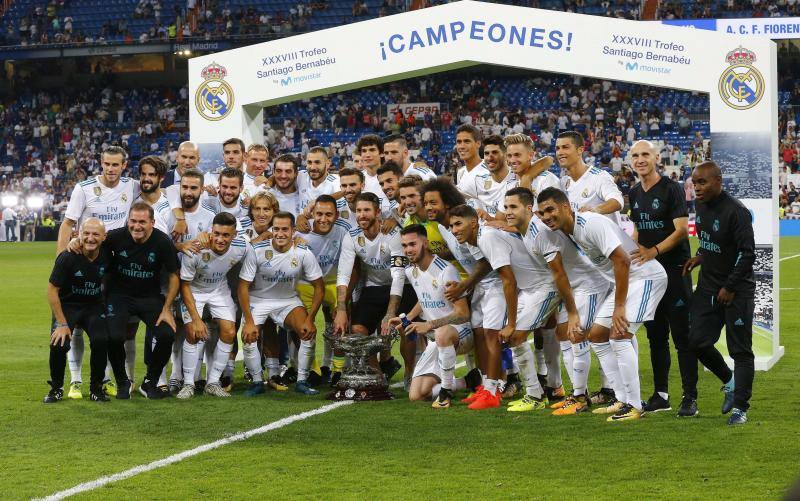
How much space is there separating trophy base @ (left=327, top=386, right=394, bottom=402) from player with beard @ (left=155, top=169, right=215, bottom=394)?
4.07ft

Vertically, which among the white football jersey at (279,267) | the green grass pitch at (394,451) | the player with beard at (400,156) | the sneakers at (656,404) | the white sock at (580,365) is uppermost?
the player with beard at (400,156)

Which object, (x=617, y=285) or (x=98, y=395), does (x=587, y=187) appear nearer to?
→ (x=617, y=285)

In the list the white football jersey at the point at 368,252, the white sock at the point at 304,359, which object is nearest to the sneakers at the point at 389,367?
the white sock at the point at 304,359

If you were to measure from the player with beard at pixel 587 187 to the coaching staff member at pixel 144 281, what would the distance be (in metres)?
3.23

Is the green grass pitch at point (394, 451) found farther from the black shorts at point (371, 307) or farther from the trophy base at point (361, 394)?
the black shorts at point (371, 307)

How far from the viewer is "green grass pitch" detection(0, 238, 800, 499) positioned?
18.3 ft

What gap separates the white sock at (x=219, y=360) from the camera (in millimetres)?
8812

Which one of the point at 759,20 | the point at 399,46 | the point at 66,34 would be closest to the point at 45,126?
the point at 66,34

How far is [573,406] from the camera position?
25.6ft

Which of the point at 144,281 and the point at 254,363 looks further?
the point at 254,363

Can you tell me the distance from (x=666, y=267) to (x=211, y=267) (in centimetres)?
371

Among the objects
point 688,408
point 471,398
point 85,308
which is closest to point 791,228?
point 471,398

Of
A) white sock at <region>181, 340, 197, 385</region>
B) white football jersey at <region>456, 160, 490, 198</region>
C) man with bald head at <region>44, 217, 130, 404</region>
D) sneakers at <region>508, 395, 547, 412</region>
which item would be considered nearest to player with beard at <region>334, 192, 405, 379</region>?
white football jersey at <region>456, 160, 490, 198</region>

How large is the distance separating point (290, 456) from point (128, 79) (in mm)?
40616
